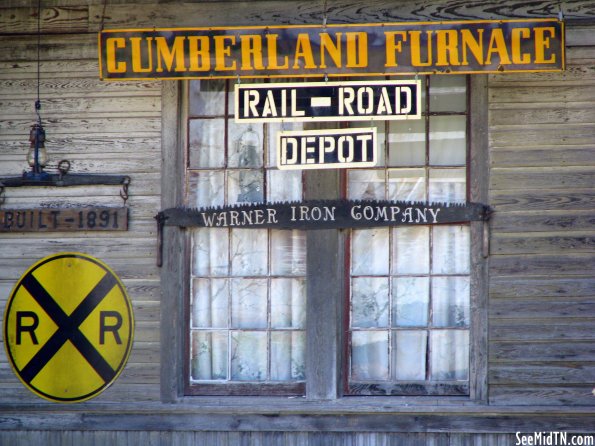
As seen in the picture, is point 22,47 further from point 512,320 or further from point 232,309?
point 512,320

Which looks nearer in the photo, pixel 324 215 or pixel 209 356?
pixel 324 215

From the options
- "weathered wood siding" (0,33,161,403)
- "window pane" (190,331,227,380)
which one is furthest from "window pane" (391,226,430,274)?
"weathered wood siding" (0,33,161,403)

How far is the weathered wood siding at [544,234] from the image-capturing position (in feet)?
24.0

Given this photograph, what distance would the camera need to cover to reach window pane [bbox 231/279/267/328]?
7668 millimetres

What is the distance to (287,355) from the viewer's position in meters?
7.63

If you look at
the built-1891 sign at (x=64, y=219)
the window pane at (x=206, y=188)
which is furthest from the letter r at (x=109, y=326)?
the window pane at (x=206, y=188)

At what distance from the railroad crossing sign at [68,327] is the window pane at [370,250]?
1.89m

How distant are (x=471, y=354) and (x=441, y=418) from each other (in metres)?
0.55

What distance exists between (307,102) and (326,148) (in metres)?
0.39

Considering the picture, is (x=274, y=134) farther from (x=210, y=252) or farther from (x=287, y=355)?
(x=287, y=355)

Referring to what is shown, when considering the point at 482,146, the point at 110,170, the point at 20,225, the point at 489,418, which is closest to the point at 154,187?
the point at 110,170

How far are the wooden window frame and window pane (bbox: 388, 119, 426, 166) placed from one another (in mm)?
384

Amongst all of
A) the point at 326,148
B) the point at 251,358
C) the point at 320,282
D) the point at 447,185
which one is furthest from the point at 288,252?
the point at 447,185

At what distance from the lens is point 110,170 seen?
7.67 metres
